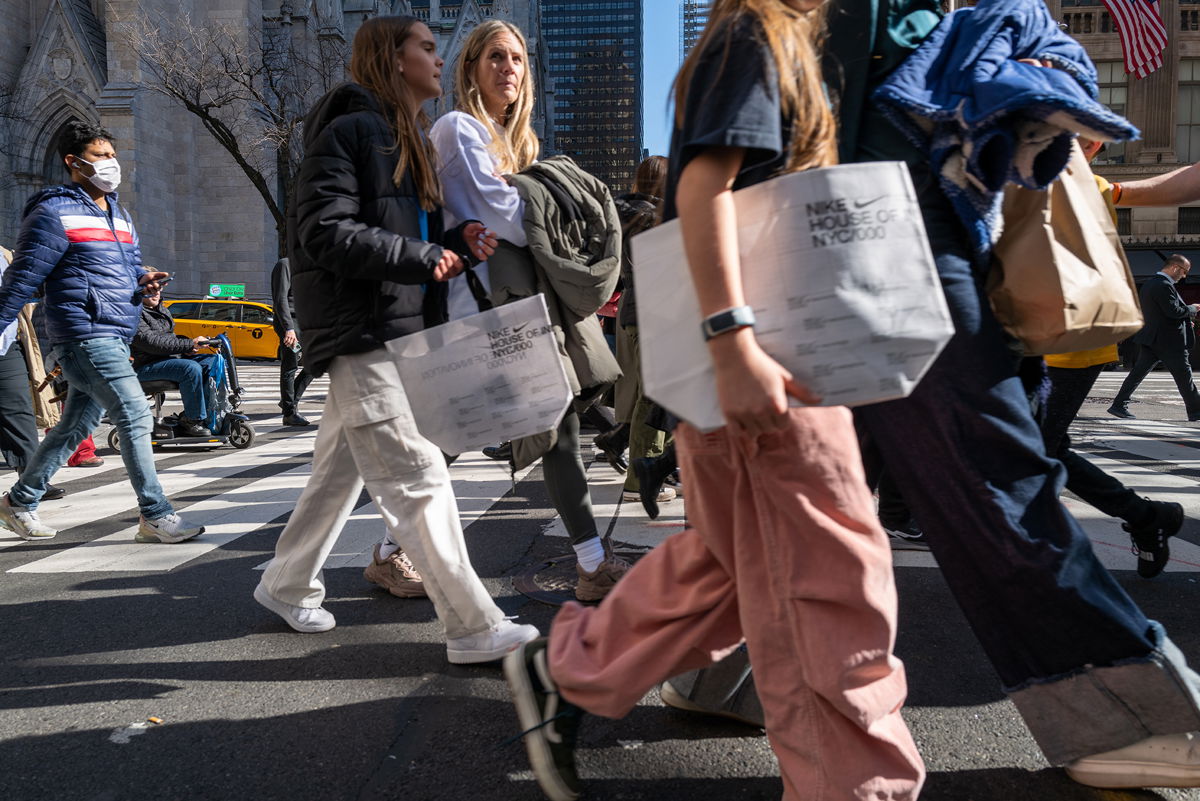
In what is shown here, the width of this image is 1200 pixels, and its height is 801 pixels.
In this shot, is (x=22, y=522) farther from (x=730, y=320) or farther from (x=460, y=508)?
(x=730, y=320)

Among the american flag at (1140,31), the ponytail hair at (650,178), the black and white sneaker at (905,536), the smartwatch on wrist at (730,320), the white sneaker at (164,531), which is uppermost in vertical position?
the american flag at (1140,31)

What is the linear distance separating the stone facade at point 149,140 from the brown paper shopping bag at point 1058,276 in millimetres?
32204

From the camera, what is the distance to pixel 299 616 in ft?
11.1

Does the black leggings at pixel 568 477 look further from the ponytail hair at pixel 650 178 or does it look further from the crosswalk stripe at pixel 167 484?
the crosswalk stripe at pixel 167 484

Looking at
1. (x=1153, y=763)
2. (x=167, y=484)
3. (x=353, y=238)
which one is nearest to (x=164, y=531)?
(x=167, y=484)

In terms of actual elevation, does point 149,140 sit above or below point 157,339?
above

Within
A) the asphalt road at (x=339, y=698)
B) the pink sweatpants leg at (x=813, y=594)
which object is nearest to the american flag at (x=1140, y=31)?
the asphalt road at (x=339, y=698)

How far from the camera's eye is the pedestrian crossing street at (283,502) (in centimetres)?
459

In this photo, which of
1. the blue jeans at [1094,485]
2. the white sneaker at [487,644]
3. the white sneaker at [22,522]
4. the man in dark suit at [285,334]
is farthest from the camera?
the man in dark suit at [285,334]

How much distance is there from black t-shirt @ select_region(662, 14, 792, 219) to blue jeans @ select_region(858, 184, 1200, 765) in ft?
1.61

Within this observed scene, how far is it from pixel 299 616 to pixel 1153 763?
268cm

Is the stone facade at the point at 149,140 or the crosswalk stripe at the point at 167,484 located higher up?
the stone facade at the point at 149,140

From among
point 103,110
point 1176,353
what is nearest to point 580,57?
point 103,110

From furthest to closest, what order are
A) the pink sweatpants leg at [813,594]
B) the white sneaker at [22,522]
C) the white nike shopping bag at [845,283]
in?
the white sneaker at [22,522] < the pink sweatpants leg at [813,594] < the white nike shopping bag at [845,283]
